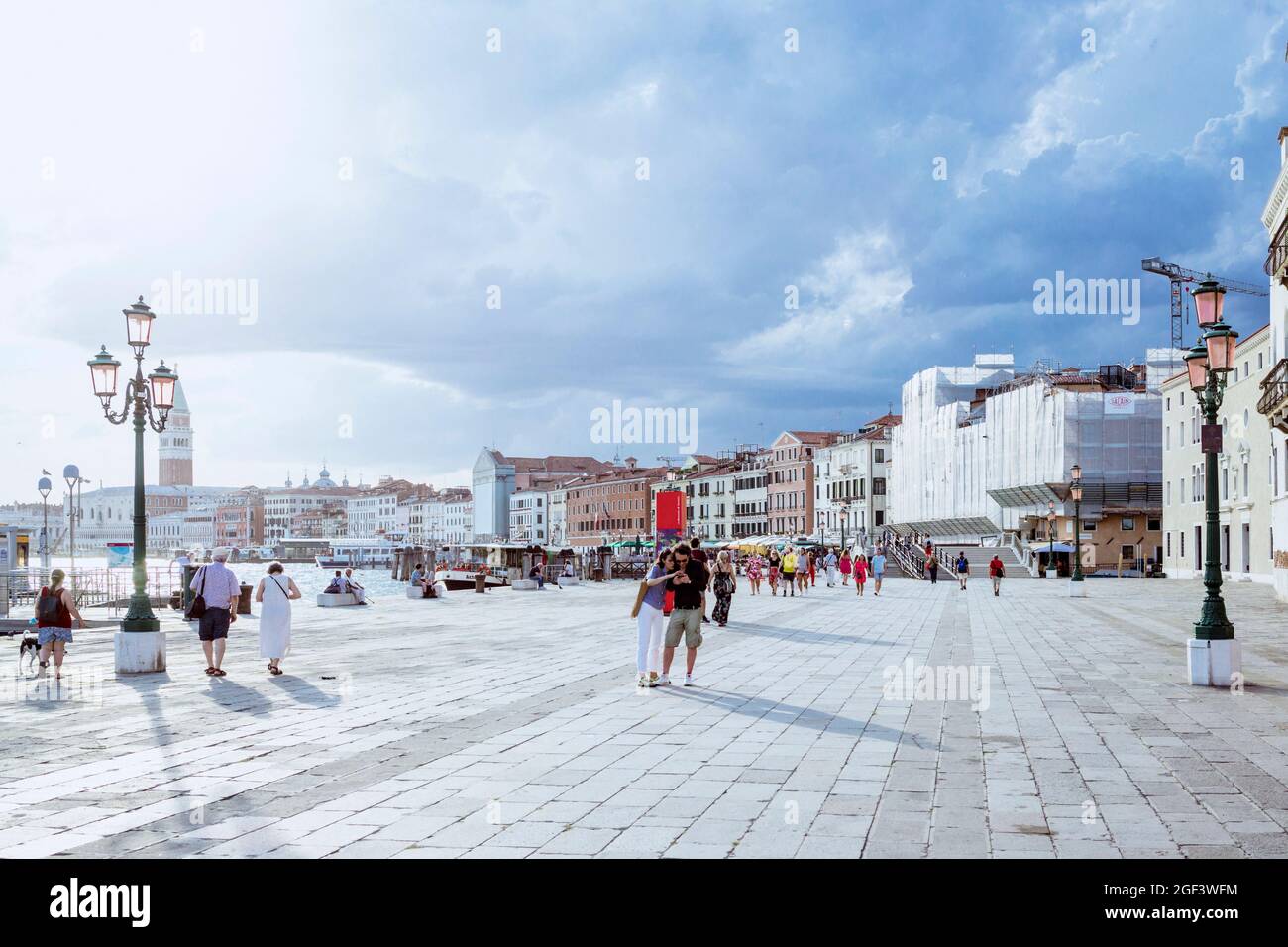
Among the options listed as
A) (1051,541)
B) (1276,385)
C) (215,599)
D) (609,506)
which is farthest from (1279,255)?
(609,506)

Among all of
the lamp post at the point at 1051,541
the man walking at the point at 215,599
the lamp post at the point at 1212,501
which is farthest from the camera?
the lamp post at the point at 1051,541

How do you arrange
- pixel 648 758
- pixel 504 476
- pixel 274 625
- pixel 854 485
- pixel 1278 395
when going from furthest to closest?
pixel 504 476 < pixel 854 485 < pixel 1278 395 < pixel 274 625 < pixel 648 758

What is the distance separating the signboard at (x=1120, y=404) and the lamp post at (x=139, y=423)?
58.1m

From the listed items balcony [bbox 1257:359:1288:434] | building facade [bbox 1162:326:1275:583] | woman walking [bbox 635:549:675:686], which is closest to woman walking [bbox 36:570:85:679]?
woman walking [bbox 635:549:675:686]

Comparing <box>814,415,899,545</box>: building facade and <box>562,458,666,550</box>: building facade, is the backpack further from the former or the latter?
<box>562,458,666,550</box>: building facade

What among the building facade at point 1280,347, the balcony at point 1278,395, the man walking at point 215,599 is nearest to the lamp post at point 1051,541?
the building facade at point 1280,347

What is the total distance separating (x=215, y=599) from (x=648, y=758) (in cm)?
791

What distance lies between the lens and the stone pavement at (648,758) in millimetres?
6355

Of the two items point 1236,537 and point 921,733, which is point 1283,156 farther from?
point 921,733

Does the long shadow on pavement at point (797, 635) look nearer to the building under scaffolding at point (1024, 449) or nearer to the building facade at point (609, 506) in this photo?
the building under scaffolding at point (1024, 449)

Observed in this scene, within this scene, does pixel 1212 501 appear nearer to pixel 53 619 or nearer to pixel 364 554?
pixel 53 619

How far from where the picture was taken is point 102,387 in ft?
51.8

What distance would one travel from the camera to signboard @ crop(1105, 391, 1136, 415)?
65250mm

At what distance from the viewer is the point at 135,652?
47.9 feet
